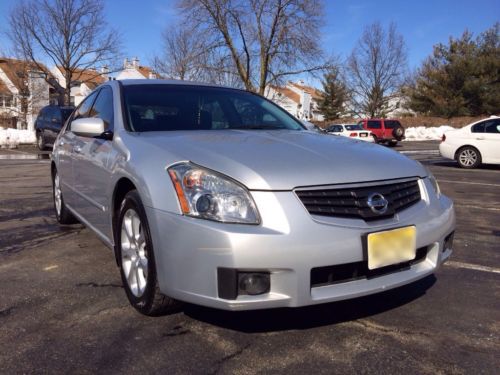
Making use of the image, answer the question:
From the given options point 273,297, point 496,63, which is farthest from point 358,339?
point 496,63

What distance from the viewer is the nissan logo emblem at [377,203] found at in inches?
92.7

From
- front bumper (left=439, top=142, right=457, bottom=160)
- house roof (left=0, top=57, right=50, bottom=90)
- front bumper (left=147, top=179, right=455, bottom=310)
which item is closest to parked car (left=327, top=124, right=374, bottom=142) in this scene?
front bumper (left=439, top=142, right=457, bottom=160)

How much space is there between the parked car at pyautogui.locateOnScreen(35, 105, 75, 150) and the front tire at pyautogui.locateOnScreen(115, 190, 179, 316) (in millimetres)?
14252

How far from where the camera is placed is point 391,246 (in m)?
2.34

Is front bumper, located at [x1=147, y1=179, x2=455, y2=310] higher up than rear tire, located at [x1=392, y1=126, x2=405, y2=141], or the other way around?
rear tire, located at [x1=392, y1=126, x2=405, y2=141]

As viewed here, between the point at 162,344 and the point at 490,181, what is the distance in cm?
885

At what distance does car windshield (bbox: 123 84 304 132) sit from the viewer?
131 inches

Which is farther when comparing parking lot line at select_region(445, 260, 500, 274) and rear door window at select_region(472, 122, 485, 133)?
rear door window at select_region(472, 122, 485, 133)

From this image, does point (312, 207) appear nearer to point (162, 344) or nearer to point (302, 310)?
point (302, 310)

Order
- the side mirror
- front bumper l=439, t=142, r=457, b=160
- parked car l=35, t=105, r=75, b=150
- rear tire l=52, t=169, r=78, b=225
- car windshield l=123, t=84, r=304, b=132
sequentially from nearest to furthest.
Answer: the side mirror < car windshield l=123, t=84, r=304, b=132 < rear tire l=52, t=169, r=78, b=225 < front bumper l=439, t=142, r=457, b=160 < parked car l=35, t=105, r=75, b=150

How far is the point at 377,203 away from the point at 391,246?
0.23 metres

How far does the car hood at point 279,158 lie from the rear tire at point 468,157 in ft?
33.5

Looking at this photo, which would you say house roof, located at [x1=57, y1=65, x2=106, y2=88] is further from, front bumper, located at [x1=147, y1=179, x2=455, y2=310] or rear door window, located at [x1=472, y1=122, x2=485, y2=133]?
front bumper, located at [x1=147, y1=179, x2=455, y2=310]

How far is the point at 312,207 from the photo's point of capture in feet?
7.38
